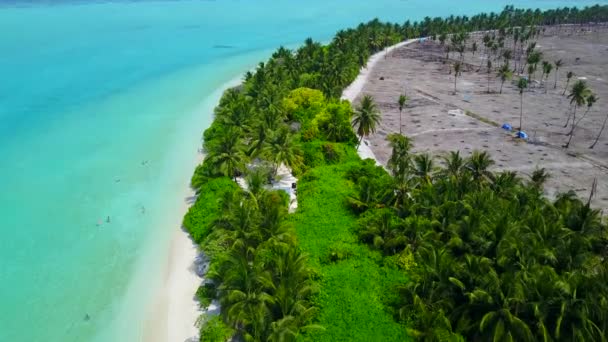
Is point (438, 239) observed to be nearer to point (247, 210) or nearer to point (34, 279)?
point (247, 210)

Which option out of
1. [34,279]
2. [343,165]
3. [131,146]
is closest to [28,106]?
[131,146]

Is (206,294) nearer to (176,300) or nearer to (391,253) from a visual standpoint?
(176,300)

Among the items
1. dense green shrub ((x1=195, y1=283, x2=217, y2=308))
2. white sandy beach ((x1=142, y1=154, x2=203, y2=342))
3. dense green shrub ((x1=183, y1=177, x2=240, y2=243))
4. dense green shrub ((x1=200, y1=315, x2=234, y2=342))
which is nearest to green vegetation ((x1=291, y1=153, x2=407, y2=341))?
dense green shrub ((x1=200, y1=315, x2=234, y2=342))

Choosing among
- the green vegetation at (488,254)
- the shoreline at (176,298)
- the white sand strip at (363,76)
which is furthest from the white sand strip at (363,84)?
the shoreline at (176,298)

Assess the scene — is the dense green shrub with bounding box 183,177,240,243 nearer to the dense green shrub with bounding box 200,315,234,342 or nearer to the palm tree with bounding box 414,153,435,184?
the dense green shrub with bounding box 200,315,234,342

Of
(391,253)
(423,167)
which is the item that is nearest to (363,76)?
(423,167)
